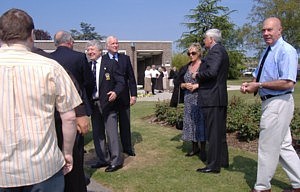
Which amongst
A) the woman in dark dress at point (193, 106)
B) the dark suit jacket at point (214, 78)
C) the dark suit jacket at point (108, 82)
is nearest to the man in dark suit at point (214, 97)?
the dark suit jacket at point (214, 78)

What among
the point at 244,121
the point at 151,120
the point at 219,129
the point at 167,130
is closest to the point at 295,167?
the point at 219,129

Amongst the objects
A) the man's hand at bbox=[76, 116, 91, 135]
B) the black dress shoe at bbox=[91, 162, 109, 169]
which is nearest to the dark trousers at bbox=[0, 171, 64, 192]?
the man's hand at bbox=[76, 116, 91, 135]

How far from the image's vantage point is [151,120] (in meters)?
11.3

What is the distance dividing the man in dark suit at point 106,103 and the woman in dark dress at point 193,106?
1.15 metres

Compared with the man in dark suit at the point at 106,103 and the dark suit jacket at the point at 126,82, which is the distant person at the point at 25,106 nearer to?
the man in dark suit at the point at 106,103

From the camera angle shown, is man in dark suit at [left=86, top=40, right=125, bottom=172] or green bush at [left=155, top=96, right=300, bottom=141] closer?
man in dark suit at [left=86, top=40, right=125, bottom=172]

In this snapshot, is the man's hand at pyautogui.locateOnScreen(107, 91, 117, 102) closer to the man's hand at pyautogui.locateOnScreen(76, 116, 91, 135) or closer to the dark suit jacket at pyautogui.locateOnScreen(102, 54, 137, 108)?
the dark suit jacket at pyautogui.locateOnScreen(102, 54, 137, 108)

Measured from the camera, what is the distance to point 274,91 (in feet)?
14.4

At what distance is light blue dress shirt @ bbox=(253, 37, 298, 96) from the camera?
429 cm

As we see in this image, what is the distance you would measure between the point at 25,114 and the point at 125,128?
4.66 metres

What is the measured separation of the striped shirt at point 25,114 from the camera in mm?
2479

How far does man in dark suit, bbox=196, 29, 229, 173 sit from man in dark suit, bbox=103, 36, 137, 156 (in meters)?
1.57

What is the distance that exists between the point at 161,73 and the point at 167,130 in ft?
53.7

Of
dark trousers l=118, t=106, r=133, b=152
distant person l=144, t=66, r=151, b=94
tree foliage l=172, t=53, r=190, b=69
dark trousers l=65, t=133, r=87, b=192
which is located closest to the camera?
dark trousers l=65, t=133, r=87, b=192
